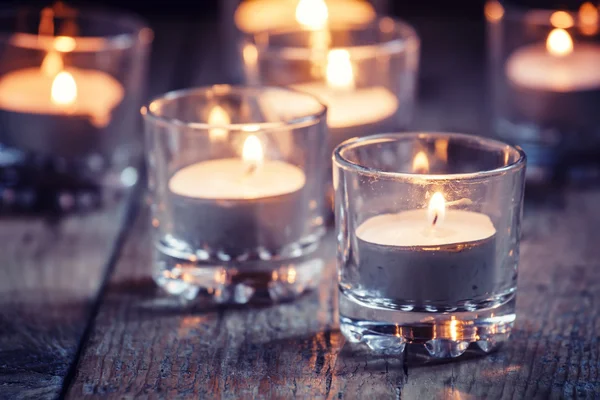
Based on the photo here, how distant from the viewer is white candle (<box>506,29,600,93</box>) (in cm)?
112

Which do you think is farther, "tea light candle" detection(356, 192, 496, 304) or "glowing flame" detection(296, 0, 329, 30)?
"glowing flame" detection(296, 0, 329, 30)

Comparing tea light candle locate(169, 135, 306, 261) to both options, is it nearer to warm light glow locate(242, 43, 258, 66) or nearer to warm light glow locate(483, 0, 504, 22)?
warm light glow locate(242, 43, 258, 66)

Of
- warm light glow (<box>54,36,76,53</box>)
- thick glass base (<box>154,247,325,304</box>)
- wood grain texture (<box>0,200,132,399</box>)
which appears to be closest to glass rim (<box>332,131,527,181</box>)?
thick glass base (<box>154,247,325,304</box>)

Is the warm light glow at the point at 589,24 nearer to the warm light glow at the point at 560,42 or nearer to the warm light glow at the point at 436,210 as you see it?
the warm light glow at the point at 560,42

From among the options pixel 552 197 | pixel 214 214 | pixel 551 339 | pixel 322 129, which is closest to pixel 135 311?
pixel 214 214

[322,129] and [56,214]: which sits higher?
[322,129]

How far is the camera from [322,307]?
778 mm

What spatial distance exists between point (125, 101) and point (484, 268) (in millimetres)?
538

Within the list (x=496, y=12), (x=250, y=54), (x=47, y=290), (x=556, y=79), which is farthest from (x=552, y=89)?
(x=47, y=290)

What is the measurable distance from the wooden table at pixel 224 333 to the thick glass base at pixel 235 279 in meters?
0.02

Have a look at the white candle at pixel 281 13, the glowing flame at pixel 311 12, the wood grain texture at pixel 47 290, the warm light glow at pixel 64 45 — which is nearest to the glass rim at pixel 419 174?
the wood grain texture at pixel 47 290

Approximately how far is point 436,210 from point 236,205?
0.17 metres

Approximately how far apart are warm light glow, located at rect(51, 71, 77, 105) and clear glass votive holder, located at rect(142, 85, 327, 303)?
279mm

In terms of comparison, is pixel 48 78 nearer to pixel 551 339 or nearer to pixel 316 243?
pixel 316 243
